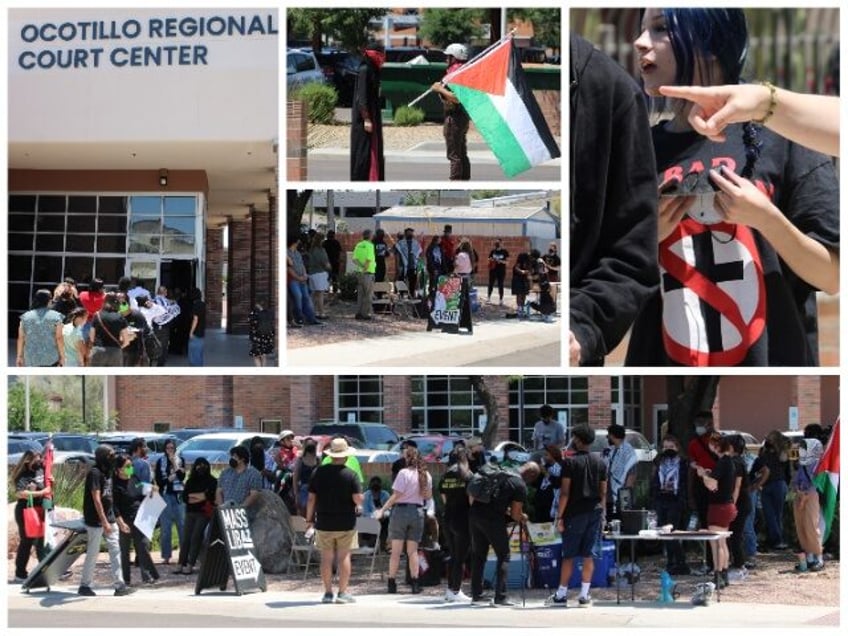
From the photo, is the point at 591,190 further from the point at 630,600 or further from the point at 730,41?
the point at 630,600

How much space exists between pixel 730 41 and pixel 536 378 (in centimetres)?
300

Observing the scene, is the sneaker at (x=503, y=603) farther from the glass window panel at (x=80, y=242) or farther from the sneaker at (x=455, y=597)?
the glass window panel at (x=80, y=242)

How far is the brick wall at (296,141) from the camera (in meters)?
11.3

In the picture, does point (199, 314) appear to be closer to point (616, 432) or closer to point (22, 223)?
point (616, 432)

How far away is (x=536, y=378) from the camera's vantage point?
12.5 m

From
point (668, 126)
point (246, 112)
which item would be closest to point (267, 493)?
point (246, 112)

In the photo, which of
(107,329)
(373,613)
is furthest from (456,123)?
(107,329)

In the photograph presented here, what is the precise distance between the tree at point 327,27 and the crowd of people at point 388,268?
50.1 inches

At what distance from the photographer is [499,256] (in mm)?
11477

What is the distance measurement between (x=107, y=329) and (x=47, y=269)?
5.97 meters

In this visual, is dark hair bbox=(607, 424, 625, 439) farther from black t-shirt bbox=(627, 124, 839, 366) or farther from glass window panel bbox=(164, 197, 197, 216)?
glass window panel bbox=(164, 197, 197, 216)

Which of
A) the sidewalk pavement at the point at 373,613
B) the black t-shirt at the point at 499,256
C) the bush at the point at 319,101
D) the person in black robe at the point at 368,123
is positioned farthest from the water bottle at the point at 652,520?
the bush at the point at 319,101

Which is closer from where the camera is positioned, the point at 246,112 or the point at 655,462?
the point at 655,462

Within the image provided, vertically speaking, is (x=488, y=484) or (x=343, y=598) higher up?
(x=488, y=484)
